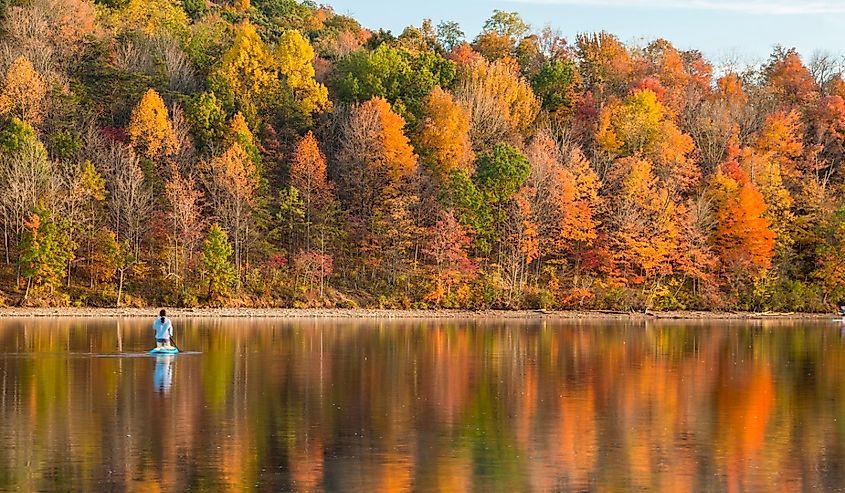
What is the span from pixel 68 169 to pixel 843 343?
51180 millimetres

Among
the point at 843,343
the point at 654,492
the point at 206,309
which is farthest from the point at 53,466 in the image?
the point at 206,309

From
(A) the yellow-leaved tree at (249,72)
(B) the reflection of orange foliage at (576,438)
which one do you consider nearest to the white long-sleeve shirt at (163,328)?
(B) the reflection of orange foliage at (576,438)

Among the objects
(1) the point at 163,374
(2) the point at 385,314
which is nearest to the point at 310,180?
(2) the point at 385,314

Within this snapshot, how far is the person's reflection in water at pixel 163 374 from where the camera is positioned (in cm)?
3412

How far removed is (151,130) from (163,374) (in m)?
56.5

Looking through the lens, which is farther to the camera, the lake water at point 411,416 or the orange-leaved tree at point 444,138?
the orange-leaved tree at point 444,138

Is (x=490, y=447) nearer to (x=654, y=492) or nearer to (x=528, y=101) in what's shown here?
(x=654, y=492)

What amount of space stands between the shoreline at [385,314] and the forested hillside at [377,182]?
1774mm

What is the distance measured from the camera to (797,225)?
94.6 meters

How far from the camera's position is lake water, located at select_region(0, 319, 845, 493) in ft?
70.5

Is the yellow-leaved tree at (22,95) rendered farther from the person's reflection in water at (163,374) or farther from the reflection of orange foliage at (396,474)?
the reflection of orange foliage at (396,474)

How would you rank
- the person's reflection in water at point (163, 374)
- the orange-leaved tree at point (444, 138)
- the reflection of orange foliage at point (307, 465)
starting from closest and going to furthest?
the reflection of orange foliage at point (307, 465)
the person's reflection in water at point (163, 374)
the orange-leaved tree at point (444, 138)

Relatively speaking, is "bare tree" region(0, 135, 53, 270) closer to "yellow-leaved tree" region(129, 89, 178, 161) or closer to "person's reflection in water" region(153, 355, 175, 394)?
"yellow-leaved tree" region(129, 89, 178, 161)

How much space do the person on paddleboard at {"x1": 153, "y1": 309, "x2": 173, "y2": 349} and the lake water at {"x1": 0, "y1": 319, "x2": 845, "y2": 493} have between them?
881 mm
